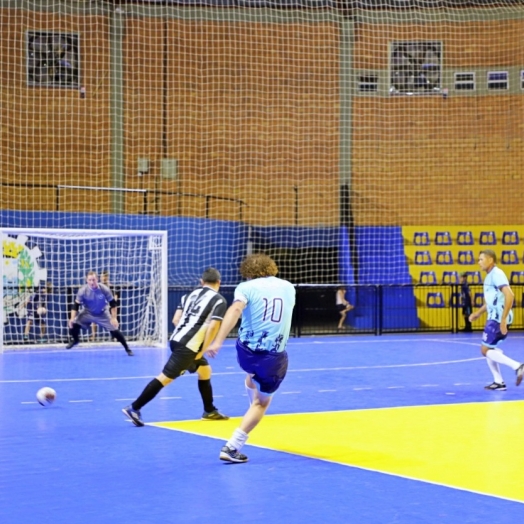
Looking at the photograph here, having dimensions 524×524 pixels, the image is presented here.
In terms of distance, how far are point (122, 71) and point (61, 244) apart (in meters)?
7.84

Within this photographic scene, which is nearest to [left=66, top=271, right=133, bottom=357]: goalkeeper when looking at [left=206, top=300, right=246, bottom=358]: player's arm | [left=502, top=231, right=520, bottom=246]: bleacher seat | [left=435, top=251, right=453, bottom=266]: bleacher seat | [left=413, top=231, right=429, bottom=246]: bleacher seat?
[left=206, top=300, right=246, bottom=358]: player's arm

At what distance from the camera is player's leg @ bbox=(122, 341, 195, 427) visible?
9766 mm

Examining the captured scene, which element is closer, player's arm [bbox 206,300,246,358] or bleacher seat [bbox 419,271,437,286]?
player's arm [bbox 206,300,246,358]

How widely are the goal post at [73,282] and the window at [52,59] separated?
6881mm

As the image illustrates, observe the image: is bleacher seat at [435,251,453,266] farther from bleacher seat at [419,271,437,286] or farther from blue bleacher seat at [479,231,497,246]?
blue bleacher seat at [479,231,497,246]

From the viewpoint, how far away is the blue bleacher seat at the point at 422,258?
97.0ft

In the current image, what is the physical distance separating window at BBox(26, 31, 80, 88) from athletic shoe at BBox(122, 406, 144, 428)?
20.0 meters

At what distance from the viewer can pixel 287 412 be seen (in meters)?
11.1

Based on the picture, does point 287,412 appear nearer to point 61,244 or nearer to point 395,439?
point 395,439

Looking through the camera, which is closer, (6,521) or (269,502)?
(6,521)

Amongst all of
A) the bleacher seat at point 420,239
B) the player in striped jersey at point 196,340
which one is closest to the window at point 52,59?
the bleacher seat at point 420,239

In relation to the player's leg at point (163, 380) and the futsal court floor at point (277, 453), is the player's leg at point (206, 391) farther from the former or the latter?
the player's leg at point (163, 380)

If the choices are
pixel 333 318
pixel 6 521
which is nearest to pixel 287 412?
pixel 6 521

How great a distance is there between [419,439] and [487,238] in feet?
70.4
